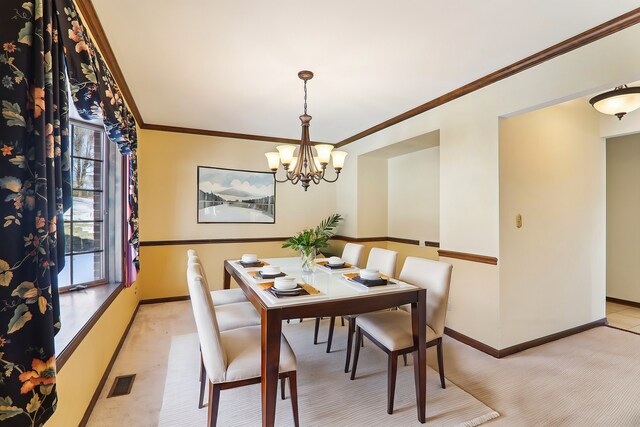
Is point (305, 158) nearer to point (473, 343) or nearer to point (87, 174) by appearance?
point (87, 174)

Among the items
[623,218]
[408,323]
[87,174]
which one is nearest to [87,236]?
[87,174]

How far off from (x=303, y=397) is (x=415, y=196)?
3.14 m

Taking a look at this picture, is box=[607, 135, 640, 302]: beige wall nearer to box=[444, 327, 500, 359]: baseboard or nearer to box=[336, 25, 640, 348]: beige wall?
box=[336, 25, 640, 348]: beige wall

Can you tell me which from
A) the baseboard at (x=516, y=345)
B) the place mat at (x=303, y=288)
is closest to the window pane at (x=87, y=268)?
the place mat at (x=303, y=288)

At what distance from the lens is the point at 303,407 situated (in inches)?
78.2

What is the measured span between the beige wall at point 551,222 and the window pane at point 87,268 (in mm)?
3601

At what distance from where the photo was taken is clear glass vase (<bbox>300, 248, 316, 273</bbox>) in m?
2.54

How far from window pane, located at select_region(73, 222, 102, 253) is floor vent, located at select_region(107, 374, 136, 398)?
3.58ft

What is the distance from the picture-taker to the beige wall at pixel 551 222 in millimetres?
2709

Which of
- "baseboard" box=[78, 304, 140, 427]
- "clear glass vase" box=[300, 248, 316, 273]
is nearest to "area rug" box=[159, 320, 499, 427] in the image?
"baseboard" box=[78, 304, 140, 427]

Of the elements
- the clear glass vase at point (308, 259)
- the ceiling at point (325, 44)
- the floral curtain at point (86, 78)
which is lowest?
the clear glass vase at point (308, 259)

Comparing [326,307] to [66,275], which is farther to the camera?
[66,275]

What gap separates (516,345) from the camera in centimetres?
276

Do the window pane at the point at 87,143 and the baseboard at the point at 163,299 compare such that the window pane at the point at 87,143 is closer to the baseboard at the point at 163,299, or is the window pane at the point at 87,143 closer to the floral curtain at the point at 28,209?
the floral curtain at the point at 28,209
